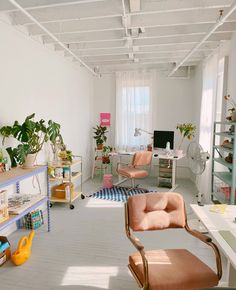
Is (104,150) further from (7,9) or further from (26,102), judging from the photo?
(7,9)

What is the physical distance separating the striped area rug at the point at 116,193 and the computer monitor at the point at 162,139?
114 cm

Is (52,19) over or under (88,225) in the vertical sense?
over

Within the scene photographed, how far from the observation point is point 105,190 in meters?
5.14

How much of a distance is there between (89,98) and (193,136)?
289cm

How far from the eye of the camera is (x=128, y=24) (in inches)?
123

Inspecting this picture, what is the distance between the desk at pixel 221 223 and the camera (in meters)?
1.51

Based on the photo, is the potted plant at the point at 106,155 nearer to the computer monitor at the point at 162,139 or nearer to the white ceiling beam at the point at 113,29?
the computer monitor at the point at 162,139

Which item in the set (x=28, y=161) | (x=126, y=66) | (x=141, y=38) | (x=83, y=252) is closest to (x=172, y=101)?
(x=126, y=66)

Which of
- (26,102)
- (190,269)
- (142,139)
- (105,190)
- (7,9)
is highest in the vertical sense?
(7,9)

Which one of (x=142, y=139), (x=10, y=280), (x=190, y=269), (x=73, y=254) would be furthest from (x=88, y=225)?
(x=142, y=139)

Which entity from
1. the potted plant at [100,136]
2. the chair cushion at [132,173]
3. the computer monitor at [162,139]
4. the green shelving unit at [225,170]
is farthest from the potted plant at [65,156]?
the green shelving unit at [225,170]

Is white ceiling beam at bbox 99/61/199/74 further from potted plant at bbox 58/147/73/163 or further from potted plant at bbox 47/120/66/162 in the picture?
potted plant at bbox 58/147/73/163

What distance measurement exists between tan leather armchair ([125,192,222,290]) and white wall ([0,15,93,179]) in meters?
2.12

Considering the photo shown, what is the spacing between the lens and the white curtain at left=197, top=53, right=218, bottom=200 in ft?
13.7
